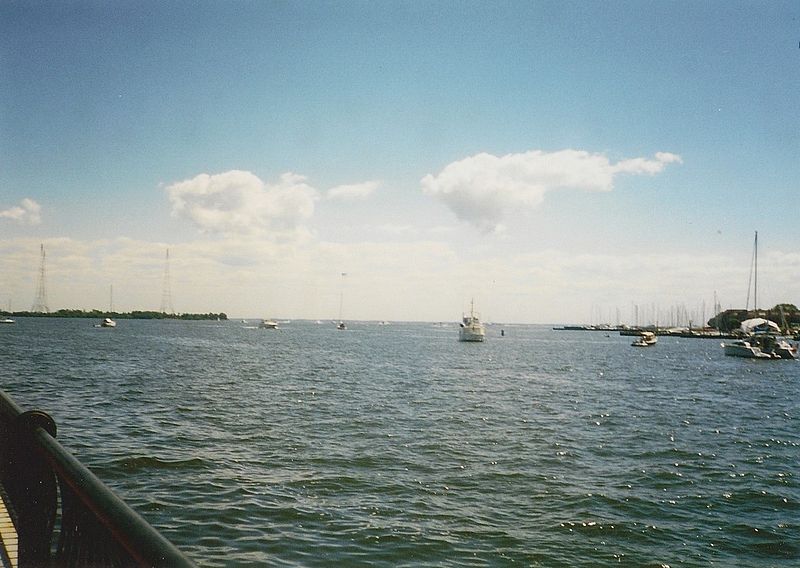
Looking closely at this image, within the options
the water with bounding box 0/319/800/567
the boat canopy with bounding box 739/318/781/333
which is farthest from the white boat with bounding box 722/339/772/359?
the water with bounding box 0/319/800/567

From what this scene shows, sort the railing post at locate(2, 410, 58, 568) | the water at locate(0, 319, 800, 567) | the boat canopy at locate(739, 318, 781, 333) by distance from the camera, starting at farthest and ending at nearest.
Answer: the boat canopy at locate(739, 318, 781, 333)
the water at locate(0, 319, 800, 567)
the railing post at locate(2, 410, 58, 568)

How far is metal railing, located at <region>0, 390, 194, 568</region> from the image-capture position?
2.29m

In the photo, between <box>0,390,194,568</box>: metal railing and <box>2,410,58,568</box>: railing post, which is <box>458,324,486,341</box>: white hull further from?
<box>2,410,58,568</box>: railing post

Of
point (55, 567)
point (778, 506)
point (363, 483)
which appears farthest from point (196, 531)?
point (778, 506)

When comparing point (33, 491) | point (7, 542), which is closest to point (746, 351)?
point (7, 542)

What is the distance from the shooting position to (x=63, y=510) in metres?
3.33

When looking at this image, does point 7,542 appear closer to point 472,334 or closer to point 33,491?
point 33,491

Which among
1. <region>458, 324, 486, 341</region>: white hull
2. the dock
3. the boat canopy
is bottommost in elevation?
<region>458, 324, 486, 341</region>: white hull

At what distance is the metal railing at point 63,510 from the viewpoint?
229cm

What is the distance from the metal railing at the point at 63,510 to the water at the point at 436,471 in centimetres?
648

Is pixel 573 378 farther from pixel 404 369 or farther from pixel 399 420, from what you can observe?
pixel 399 420

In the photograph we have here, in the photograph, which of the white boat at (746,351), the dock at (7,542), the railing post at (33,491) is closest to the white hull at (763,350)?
the white boat at (746,351)

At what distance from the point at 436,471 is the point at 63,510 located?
1433 centimetres

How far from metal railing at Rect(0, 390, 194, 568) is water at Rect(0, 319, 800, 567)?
6484 millimetres
